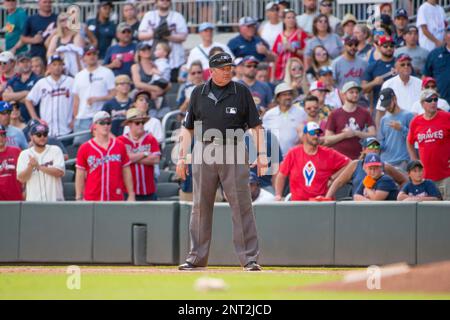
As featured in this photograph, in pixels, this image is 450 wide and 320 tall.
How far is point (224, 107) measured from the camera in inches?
444

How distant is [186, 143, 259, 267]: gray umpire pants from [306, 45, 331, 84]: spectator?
7.81 m

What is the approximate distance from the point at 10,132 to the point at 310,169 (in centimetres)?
536

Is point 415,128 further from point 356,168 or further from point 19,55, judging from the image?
point 19,55

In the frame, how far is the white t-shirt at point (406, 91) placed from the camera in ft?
56.2

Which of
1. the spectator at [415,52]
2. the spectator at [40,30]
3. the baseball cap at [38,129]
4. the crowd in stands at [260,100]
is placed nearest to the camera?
the crowd in stands at [260,100]

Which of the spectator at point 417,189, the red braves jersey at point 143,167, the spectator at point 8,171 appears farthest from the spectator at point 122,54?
the spectator at point 417,189

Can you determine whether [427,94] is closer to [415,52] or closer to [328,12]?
[415,52]

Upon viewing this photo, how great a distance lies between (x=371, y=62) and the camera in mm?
18328

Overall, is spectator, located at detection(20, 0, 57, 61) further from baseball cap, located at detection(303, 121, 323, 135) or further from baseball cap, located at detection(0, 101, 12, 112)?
baseball cap, located at detection(303, 121, 323, 135)

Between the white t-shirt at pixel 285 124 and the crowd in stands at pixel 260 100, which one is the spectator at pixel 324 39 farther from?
the white t-shirt at pixel 285 124

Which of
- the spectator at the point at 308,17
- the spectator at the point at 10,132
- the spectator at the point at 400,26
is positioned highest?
the spectator at the point at 308,17

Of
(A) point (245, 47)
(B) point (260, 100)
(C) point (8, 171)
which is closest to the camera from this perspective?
(C) point (8, 171)

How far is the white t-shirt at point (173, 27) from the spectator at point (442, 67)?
17.5ft

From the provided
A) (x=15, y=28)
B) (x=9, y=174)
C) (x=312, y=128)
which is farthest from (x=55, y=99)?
(x=312, y=128)
